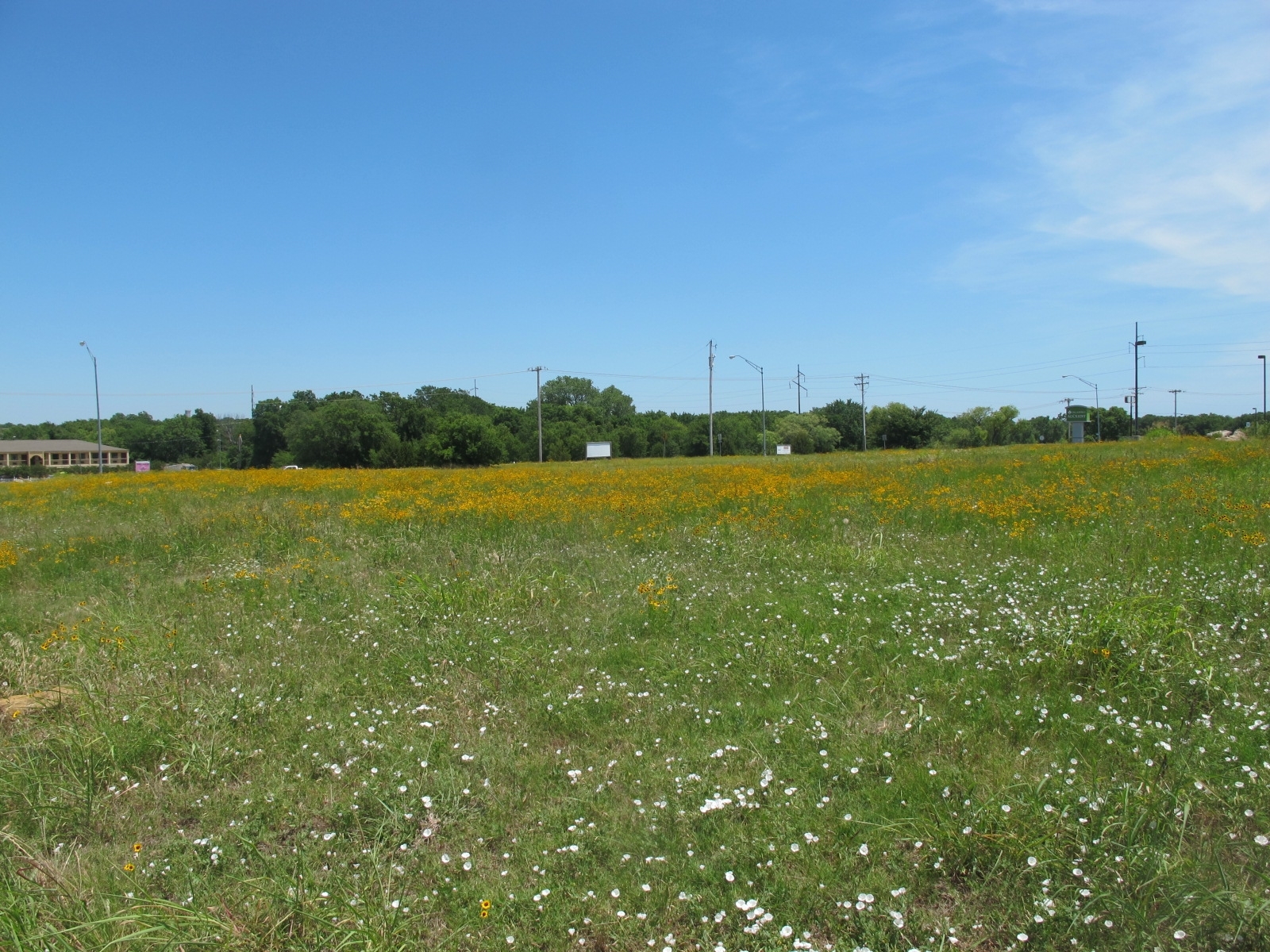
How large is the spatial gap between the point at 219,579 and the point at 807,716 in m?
8.16

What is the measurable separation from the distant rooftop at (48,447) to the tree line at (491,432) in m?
5.80

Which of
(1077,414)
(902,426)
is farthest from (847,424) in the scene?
(1077,414)

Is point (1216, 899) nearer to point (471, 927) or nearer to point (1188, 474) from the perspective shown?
point (471, 927)

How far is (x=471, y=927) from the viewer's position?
137 inches

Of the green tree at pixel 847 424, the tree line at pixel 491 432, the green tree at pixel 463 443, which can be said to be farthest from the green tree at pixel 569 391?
the green tree at pixel 463 443

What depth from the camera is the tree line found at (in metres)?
63.6

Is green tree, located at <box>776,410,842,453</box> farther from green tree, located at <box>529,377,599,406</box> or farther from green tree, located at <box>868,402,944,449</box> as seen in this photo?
green tree, located at <box>529,377,599,406</box>

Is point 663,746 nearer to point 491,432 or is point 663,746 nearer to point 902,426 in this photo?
point 491,432

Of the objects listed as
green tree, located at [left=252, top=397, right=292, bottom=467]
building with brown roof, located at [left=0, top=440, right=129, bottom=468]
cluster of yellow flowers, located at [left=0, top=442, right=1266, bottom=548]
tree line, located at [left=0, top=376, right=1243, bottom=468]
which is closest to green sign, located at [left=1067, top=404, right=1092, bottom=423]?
tree line, located at [left=0, top=376, right=1243, bottom=468]

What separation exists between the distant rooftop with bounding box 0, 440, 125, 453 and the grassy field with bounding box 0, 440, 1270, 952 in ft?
357

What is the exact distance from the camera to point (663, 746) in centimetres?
516

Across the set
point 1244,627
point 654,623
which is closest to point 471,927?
point 654,623

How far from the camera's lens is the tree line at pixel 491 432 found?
209 feet

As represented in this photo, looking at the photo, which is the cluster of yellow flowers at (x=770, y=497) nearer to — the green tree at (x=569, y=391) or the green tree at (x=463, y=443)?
the green tree at (x=463, y=443)
